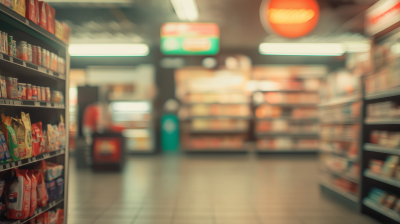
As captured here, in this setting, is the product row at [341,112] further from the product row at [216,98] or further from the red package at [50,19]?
the product row at [216,98]

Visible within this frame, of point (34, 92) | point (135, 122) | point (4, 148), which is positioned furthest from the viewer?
point (135, 122)

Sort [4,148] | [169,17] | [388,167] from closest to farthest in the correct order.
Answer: [4,148], [388,167], [169,17]

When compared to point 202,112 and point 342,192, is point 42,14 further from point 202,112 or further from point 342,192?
point 202,112

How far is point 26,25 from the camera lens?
1996mm

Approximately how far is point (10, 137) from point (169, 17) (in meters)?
5.55

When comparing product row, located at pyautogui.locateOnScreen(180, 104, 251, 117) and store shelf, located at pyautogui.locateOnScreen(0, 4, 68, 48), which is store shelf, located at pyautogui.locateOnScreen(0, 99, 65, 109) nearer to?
store shelf, located at pyautogui.locateOnScreen(0, 4, 68, 48)

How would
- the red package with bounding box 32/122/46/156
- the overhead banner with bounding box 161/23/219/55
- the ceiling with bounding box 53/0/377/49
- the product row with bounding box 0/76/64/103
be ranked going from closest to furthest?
the product row with bounding box 0/76/64/103 < the red package with bounding box 32/122/46/156 < the overhead banner with bounding box 161/23/219/55 < the ceiling with bounding box 53/0/377/49

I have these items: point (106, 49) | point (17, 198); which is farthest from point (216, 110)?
point (17, 198)

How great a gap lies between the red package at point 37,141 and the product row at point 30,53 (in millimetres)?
583

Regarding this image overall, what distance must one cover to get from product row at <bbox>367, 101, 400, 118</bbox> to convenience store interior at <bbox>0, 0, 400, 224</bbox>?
0.5 inches

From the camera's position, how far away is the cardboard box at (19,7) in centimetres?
187

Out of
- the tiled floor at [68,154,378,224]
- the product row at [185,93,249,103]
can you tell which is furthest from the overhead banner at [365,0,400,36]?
the product row at [185,93,249,103]

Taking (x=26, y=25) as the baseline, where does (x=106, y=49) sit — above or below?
above

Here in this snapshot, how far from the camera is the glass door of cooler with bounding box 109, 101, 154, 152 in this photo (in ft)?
27.2
